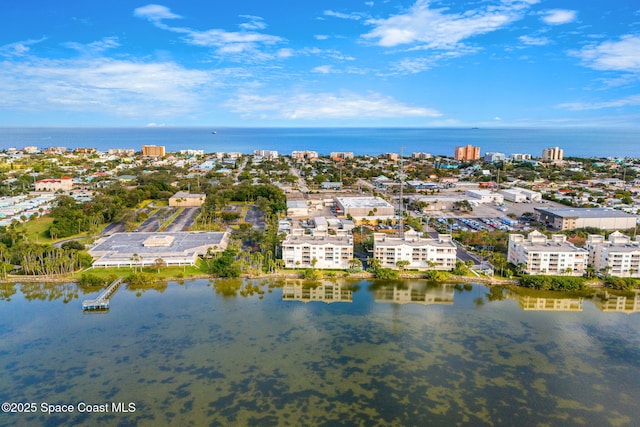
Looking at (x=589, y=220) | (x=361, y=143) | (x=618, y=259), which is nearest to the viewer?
(x=618, y=259)

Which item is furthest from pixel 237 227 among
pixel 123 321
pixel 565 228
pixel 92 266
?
pixel 565 228

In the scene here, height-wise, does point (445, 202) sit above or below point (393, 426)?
above

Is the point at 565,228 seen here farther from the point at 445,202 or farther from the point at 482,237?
the point at 445,202

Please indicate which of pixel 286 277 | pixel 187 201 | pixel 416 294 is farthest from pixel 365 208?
pixel 187 201

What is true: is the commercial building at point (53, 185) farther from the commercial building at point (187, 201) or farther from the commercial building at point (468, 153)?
the commercial building at point (468, 153)

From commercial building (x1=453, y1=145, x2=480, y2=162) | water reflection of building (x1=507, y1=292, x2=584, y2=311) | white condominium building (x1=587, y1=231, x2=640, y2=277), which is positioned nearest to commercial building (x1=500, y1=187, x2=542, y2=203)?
white condominium building (x1=587, y1=231, x2=640, y2=277)

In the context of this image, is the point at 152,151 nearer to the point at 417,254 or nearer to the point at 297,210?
the point at 297,210
